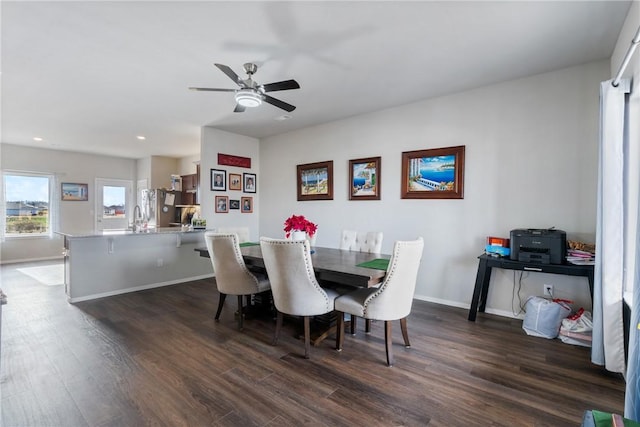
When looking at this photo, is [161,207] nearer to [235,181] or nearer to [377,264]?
[235,181]

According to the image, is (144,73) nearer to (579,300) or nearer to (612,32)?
(612,32)

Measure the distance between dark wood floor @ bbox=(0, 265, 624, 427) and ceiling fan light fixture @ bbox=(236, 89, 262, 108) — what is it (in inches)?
88.4

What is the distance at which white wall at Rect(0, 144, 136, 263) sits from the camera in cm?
655

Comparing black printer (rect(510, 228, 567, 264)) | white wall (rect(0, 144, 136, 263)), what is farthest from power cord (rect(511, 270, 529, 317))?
white wall (rect(0, 144, 136, 263))

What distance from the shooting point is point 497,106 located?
342 centimetres

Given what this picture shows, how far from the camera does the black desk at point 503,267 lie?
2664 mm

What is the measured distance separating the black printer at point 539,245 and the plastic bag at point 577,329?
53 centimetres

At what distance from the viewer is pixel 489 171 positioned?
137 inches

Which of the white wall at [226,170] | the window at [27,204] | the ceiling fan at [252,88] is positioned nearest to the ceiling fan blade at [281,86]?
the ceiling fan at [252,88]

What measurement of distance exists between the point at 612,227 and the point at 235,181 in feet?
16.7

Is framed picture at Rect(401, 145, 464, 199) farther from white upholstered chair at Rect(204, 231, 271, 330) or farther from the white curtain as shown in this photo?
white upholstered chair at Rect(204, 231, 271, 330)

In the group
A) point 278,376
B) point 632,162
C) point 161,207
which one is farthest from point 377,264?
point 161,207

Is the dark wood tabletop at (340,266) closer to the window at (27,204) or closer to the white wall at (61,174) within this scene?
the white wall at (61,174)

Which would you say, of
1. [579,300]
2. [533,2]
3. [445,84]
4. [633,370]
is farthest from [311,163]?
[633,370]
